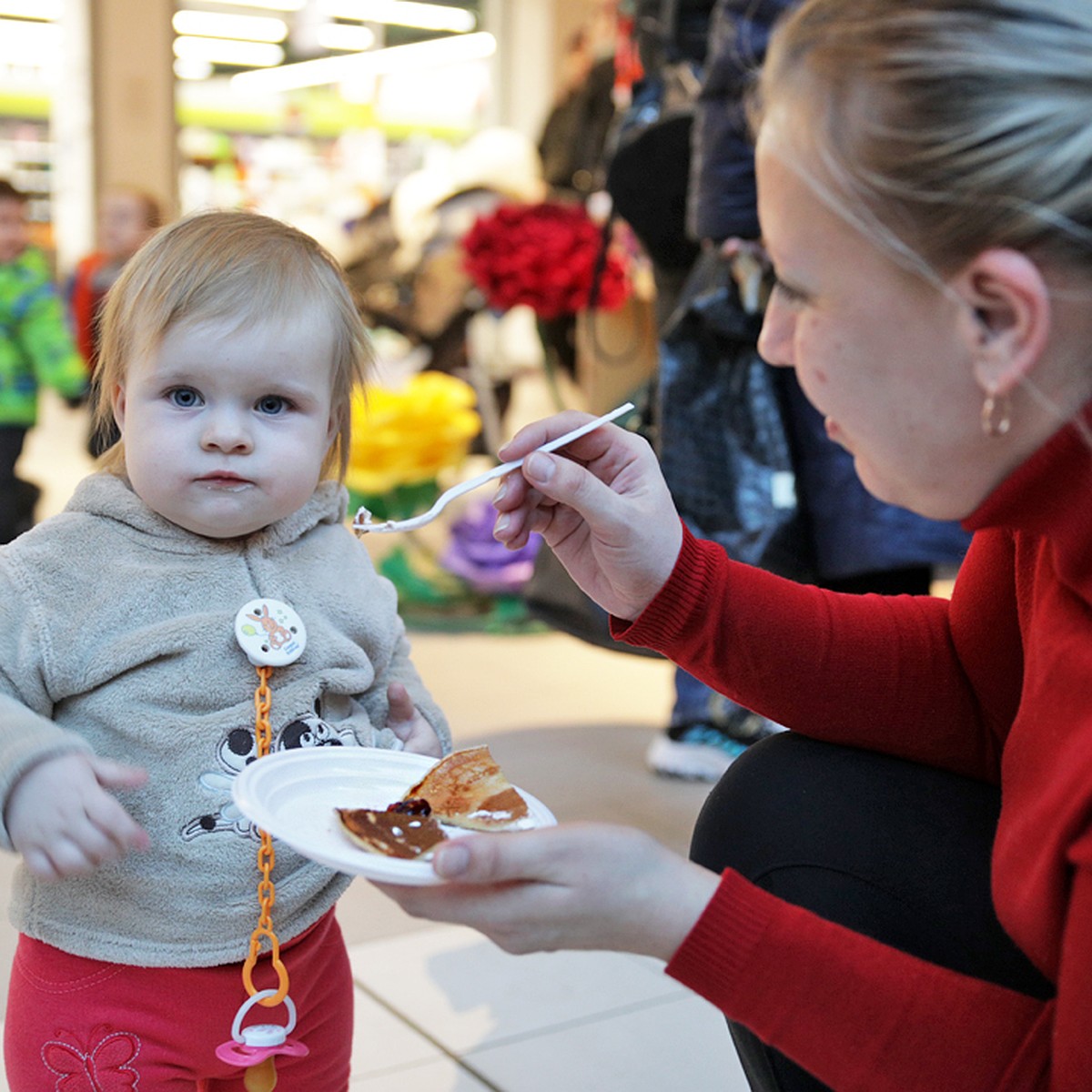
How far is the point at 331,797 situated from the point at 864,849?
1.31 ft

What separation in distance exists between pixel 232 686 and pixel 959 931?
557 millimetres

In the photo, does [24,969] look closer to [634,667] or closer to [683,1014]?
[683,1014]

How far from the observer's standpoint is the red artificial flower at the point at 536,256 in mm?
3580

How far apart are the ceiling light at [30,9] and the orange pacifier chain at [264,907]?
802 cm

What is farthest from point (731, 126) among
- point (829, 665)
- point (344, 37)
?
point (344, 37)

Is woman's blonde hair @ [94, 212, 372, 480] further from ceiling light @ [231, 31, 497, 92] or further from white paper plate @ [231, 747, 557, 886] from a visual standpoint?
ceiling light @ [231, 31, 497, 92]

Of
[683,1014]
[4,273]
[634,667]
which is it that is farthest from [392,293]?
[683,1014]

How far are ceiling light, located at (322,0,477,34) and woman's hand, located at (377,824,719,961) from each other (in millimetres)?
9263

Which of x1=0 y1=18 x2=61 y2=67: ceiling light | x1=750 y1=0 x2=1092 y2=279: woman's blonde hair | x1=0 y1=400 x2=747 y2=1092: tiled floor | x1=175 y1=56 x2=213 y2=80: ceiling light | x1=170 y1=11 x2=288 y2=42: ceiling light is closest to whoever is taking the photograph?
x1=750 y1=0 x2=1092 y2=279: woman's blonde hair

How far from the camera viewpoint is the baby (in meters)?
1.00

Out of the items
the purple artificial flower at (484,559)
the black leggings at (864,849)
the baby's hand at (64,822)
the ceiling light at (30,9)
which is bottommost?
the purple artificial flower at (484,559)

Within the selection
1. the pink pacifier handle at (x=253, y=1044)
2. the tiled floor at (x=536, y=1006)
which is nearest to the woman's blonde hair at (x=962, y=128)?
the pink pacifier handle at (x=253, y=1044)

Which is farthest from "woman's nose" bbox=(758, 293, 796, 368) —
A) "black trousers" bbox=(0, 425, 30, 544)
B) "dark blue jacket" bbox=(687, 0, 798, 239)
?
"black trousers" bbox=(0, 425, 30, 544)

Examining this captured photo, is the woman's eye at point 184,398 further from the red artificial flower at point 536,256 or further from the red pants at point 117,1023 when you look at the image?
the red artificial flower at point 536,256
